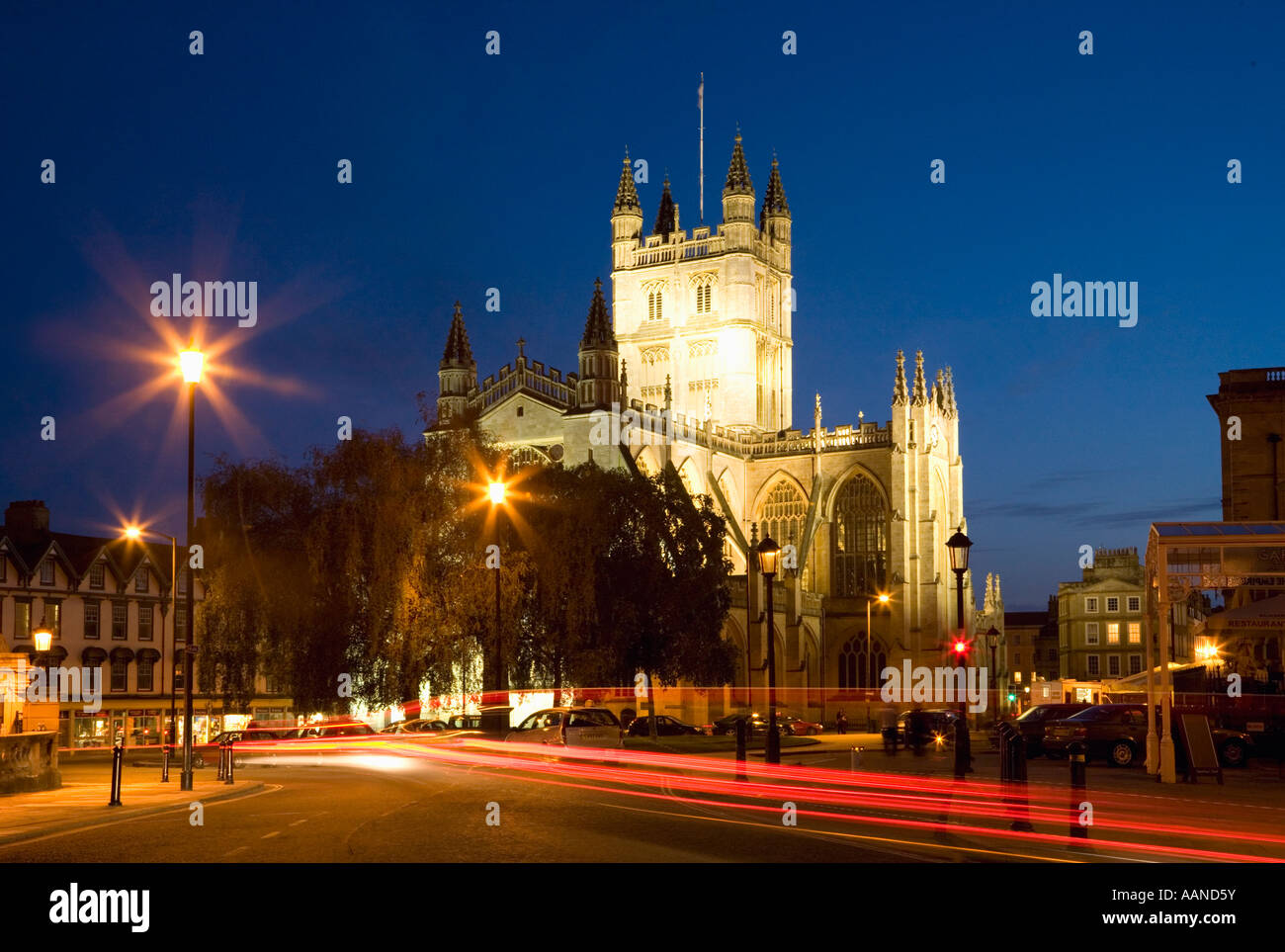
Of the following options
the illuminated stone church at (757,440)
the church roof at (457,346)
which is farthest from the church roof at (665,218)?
the church roof at (457,346)

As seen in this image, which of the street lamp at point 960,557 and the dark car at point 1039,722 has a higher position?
the street lamp at point 960,557

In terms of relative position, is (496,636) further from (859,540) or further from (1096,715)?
(859,540)

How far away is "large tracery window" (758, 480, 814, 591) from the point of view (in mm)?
81625

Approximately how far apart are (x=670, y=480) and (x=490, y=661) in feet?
52.3

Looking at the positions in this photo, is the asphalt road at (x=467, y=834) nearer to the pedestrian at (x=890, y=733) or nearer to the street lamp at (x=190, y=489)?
the street lamp at (x=190, y=489)

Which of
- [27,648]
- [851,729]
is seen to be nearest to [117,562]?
[27,648]

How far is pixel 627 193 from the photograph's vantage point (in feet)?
328

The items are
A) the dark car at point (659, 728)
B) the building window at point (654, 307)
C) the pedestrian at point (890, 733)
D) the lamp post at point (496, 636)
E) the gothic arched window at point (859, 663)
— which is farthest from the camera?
the building window at point (654, 307)

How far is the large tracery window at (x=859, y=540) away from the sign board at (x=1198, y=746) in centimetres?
5431

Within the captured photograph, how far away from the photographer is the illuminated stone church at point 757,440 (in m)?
69.7

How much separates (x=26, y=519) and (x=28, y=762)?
38.3 metres

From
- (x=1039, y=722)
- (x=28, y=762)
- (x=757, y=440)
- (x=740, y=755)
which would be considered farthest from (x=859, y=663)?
(x=28, y=762)

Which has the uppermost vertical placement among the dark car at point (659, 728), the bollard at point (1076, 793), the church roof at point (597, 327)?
the church roof at point (597, 327)
